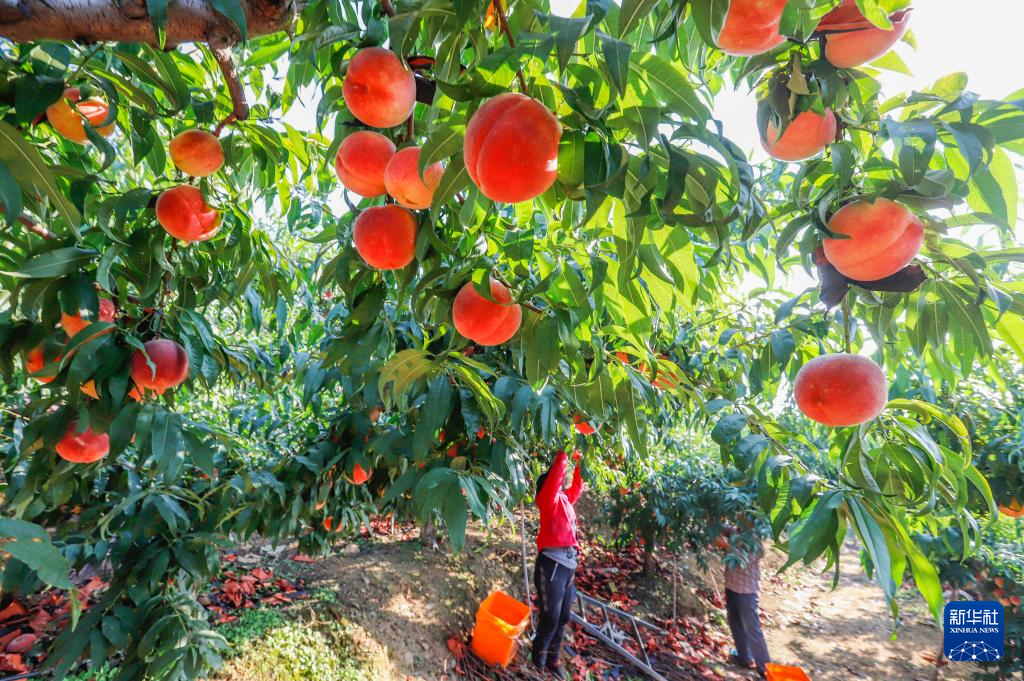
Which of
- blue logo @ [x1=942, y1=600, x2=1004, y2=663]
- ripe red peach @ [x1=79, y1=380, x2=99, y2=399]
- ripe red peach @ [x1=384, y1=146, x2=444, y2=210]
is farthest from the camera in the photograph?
blue logo @ [x1=942, y1=600, x2=1004, y2=663]

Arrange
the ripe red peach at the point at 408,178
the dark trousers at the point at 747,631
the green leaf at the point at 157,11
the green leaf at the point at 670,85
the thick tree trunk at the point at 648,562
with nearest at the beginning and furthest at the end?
the green leaf at the point at 670,85 → the green leaf at the point at 157,11 → the ripe red peach at the point at 408,178 → the dark trousers at the point at 747,631 → the thick tree trunk at the point at 648,562

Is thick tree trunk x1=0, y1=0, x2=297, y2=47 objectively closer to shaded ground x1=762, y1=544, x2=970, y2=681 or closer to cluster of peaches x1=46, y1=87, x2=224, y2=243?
cluster of peaches x1=46, y1=87, x2=224, y2=243

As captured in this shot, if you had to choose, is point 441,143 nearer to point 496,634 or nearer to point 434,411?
point 434,411

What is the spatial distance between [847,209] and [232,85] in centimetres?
140

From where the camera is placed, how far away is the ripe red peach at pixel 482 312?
114cm

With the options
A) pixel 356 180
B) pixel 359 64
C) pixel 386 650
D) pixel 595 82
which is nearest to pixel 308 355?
pixel 356 180

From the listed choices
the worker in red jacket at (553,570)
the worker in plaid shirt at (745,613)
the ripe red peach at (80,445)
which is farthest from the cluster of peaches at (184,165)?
the worker in plaid shirt at (745,613)

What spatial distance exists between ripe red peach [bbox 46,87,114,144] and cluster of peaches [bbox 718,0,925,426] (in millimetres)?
1380

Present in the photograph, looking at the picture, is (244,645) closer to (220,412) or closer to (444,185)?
(220,412)

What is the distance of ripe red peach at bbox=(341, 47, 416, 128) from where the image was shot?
882 mm

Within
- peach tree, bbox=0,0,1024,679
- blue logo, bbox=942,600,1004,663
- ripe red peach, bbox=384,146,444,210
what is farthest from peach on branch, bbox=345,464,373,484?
blue logo, bbox=942,600,1004,663

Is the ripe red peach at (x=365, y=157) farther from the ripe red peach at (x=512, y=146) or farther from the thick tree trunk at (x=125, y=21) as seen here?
the ripe red peach at (x=512, y=146)

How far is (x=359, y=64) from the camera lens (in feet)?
2.90

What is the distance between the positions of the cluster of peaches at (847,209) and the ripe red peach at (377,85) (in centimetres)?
54
